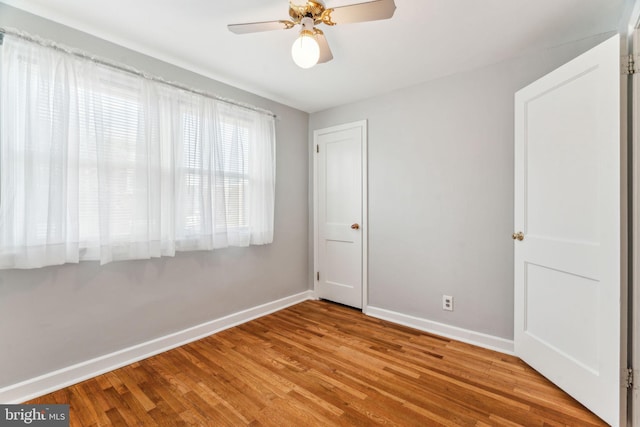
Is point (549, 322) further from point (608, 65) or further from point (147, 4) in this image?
point (147, 4)

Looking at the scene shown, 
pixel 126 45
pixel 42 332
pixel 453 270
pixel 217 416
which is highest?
pixel 126 45

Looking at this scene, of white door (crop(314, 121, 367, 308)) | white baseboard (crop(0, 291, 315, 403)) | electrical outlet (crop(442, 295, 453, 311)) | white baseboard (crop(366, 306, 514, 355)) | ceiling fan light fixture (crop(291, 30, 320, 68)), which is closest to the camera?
ceiling fan light fixture (crop(291, 30, 320, 68))

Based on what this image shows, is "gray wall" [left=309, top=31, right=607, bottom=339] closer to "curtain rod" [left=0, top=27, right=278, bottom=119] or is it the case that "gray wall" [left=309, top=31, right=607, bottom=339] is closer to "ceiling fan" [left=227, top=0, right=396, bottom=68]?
"ceiling fan" [left=227, top=0, right=396, bottom=68]

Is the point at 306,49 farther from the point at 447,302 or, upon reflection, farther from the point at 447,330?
the point at 447,330

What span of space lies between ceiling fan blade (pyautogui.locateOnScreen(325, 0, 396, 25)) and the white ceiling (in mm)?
326

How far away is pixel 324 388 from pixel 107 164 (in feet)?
7.14

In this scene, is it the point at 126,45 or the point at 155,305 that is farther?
the point at 155,305

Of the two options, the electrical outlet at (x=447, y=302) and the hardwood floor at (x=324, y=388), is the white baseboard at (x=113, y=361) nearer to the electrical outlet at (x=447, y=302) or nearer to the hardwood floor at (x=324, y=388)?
the hardwood floor at (x=324, y=388)

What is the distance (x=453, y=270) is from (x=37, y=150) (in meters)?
3.28

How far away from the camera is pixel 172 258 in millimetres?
2510

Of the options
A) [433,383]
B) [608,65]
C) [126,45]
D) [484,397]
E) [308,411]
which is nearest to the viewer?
[608,65]

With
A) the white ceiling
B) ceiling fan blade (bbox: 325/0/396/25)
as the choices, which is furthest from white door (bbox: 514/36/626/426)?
ceiling fan blade (bbox: 325/0/396/25)

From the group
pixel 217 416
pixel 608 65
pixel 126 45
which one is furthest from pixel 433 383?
pixel 126 45

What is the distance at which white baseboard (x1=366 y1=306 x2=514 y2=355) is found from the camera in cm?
241
